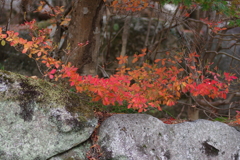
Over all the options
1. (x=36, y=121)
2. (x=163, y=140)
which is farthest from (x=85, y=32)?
(x=163, y=140)

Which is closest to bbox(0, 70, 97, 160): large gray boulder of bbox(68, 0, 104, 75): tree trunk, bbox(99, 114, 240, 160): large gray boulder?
bbox(99, 114, 240, 160): large gray boulder

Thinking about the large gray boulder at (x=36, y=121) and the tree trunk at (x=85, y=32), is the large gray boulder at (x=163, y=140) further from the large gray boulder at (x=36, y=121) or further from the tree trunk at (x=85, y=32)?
the tree trunk at (x=85, y=32)

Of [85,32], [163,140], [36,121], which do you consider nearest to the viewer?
[36,121]

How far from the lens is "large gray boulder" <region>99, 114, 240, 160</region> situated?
3.19 metres

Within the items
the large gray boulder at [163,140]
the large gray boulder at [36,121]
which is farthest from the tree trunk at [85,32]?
the large gray boulder at [163,140]

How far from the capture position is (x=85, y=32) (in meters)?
4.18

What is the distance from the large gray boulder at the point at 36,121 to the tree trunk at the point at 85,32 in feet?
4.07

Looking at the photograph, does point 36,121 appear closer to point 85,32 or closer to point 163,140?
point 163,140

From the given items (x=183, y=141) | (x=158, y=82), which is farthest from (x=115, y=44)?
(x=183, y=141)

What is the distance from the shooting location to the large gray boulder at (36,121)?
109 inches

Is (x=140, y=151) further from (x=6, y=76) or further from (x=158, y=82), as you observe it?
(x=6, y=76)

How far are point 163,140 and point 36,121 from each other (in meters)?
1.82

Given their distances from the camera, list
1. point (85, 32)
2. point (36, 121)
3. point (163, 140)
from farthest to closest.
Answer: point (85, 32) → point (163, 140) → point (36, 121)

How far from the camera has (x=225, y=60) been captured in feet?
28.9
